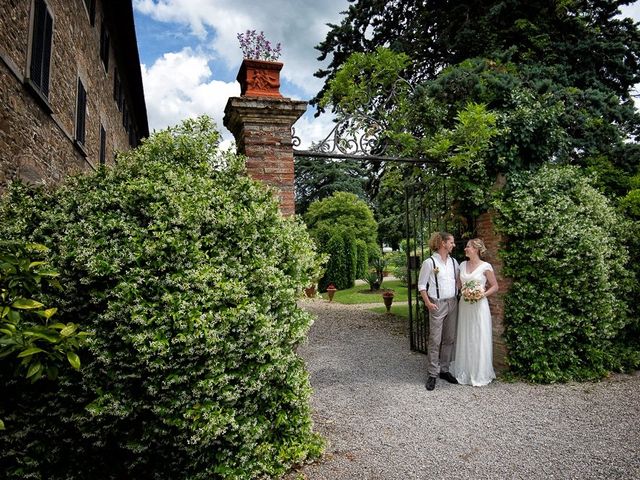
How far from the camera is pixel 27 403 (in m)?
A: 2.87

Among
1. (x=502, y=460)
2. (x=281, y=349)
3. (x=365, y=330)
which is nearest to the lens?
(x=281, y=349)

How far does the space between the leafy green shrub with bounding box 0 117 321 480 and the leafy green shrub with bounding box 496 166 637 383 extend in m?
3.60

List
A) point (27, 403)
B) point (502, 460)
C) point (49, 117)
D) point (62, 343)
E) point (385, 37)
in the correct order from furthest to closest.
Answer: point (385, 37)
point (49, 117)
point (502, 460)
point (27, 403)
point (62, 343)

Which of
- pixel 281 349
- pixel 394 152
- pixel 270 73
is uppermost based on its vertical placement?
pixel 270 73

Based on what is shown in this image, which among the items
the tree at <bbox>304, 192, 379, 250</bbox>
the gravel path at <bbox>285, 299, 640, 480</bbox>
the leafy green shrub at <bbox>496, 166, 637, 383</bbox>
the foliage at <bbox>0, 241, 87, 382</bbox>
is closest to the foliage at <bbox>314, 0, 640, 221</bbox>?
the leafy green shrub at <bbox>496, 166, 637, 383</bbox>

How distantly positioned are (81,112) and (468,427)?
31.9ft

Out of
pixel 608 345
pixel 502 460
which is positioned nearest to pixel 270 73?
pixel 502 460

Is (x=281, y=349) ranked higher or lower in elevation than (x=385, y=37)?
lower

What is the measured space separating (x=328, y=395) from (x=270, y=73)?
4026mm

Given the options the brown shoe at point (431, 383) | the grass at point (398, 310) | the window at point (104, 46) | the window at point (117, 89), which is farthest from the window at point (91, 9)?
the grass at point (398, 310)

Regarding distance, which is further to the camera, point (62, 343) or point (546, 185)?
point (546, 185)

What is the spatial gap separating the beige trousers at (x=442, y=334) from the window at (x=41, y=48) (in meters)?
6.59

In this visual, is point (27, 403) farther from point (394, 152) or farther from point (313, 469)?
point (394, 152)

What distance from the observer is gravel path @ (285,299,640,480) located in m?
3.37
